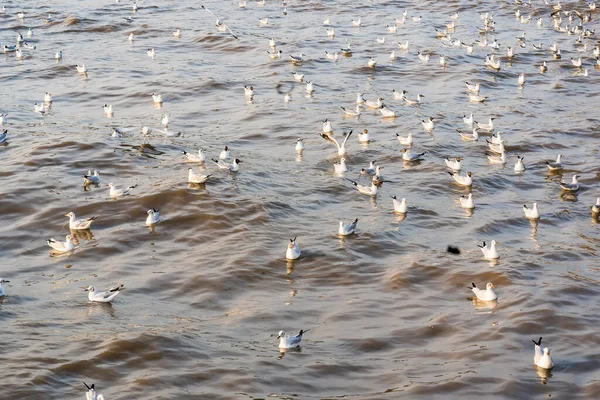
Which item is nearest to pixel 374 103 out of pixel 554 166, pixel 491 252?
pixel 554 166

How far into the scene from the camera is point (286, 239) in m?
20.5

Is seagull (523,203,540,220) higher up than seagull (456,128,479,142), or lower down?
higher up

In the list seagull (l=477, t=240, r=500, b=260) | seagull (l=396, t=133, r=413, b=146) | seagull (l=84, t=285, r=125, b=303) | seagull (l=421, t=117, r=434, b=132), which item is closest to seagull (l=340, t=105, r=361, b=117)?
seagull (l=421, t=117, r=434, b=132)

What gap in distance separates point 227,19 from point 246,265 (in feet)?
96.8

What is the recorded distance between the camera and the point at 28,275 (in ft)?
61.8

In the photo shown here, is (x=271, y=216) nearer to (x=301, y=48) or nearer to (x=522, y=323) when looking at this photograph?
(x=522, y=323)

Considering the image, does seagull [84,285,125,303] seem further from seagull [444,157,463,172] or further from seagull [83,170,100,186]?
seagull [444,157,463,172]


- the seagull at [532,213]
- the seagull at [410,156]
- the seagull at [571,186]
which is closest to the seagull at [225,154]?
the seagull at [410,156]

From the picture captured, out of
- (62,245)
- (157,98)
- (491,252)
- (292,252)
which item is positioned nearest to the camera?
(292,252)

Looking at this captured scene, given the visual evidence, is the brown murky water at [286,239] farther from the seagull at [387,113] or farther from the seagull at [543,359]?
the seagull at [387,113]

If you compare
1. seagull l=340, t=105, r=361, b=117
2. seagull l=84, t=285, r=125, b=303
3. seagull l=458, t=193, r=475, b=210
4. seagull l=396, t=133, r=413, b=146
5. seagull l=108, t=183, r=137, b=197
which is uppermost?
seagull l=84, t=285, r=125, b=303

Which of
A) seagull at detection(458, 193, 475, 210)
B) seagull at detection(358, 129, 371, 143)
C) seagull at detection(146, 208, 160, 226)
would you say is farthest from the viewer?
seagull at detection(358, 129, 371, 143)

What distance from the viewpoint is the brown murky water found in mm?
15062

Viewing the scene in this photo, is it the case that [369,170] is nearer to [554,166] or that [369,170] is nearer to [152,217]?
[554,166]
